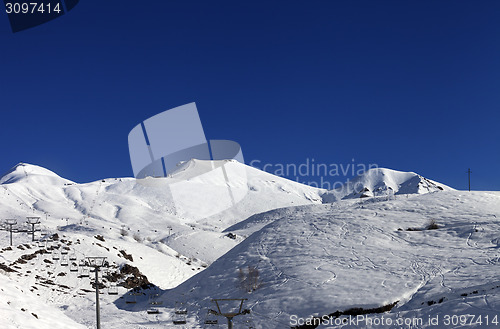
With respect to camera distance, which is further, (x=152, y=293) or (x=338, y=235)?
(x=152, y=293)

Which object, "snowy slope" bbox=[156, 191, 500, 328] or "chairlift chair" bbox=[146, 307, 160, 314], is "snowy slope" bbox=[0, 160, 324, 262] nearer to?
"snowy slope" bbox=[156, 191, 500, 328]

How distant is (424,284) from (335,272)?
688 centimetres

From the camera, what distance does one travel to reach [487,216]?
47.8 meters

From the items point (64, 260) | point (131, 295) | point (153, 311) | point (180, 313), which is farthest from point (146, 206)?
point (180, 313)

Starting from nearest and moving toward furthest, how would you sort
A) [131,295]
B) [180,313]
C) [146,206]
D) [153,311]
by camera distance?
[180,313] < [153,311] < [131,295] < [146,206]

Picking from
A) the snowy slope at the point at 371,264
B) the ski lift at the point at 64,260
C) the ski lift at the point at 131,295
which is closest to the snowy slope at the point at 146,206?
the ski lift at the point at 64,260

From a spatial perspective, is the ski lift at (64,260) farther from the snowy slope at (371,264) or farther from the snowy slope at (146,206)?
the snowy slope at (146,206)

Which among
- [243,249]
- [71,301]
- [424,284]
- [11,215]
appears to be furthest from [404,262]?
[11,215]

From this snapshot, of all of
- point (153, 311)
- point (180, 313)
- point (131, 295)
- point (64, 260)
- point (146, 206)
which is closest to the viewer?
point (180, 313)

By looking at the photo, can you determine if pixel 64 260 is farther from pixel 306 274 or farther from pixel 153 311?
pixel 306 274

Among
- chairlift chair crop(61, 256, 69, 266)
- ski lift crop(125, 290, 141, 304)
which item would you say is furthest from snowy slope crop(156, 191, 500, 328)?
chairlift chair crop(61, 256, 69, 266)

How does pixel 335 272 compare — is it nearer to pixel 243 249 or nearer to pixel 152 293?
pixel 243 249

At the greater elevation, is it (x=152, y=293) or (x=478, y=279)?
(x=478, y=279)

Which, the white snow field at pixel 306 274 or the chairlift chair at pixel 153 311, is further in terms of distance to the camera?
the chairlift chair at pixel 153 311
